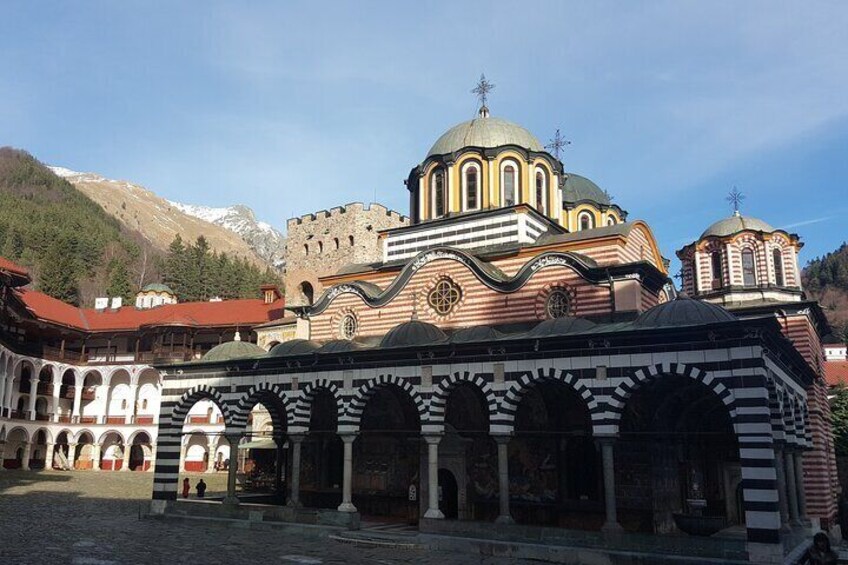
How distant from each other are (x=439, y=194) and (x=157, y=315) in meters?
29.2

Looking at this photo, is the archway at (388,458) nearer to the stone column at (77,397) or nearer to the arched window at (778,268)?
the arched window at (778,268)

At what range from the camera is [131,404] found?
45875mm

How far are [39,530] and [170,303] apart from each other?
37813 millimetres

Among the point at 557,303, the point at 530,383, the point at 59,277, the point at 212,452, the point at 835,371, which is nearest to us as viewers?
the point at 530,383

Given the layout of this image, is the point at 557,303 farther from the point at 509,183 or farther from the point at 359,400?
the point at 359,400

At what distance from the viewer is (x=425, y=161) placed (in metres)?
26.5

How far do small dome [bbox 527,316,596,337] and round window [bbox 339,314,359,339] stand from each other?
7949mm

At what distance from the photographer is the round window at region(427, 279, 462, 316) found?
2241cm

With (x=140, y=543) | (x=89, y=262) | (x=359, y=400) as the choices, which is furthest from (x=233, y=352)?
(x=89, y=262)

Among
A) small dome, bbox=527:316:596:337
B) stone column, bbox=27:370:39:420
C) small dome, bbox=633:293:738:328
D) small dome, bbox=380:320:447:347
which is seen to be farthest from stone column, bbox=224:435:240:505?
stone column, bbox=27:370:39:420

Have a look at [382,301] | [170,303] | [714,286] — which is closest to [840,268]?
[714,286]

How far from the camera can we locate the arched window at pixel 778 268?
1125 inches

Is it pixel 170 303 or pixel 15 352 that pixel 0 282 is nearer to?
pixel 15 352

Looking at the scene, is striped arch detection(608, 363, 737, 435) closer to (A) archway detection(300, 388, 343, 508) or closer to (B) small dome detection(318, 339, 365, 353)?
(B) small dome detection(318, 339, 365, 353)
